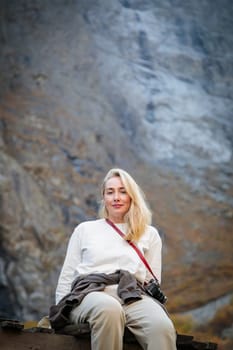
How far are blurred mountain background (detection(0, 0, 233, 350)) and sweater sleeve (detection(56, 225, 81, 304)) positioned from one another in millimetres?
5202

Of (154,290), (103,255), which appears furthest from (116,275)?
(154,290)

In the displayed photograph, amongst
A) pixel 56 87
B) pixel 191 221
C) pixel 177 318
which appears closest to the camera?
pixel 177 318

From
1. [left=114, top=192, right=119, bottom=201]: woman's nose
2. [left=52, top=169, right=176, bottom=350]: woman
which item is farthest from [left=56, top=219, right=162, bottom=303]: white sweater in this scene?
[left=114, top=192, right=119, bottom=201]: woman's nose

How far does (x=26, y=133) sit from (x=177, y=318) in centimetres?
403

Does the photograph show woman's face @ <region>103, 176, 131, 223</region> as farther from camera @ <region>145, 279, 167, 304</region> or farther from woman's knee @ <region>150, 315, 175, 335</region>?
woman's knee @ <region>150, 315, 175, 335</region>

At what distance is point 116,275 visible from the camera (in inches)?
210

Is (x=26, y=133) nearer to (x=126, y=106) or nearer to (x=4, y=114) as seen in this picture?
(x=4, y=114)

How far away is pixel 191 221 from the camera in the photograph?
37.3 ft

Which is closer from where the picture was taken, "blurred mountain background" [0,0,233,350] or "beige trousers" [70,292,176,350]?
"beige trousers" [70,292,176,350]

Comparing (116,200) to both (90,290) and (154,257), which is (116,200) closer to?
(154,257)

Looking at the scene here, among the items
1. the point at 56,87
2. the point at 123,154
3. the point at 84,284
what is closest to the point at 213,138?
the point at 123,154

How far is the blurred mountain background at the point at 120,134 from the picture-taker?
10883 millimetres

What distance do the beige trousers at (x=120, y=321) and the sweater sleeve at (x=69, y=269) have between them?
0.98 ft

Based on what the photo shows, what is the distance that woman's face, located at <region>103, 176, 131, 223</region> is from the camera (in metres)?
5.80
